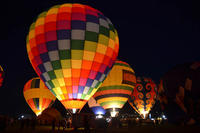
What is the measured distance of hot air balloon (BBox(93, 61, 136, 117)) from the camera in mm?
17484

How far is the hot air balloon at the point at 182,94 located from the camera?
782 cm

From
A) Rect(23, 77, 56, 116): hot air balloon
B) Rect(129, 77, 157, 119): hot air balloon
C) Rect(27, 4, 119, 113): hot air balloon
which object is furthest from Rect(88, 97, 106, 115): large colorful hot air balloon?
Rect(27, 4, 119, 113): hot air balloon

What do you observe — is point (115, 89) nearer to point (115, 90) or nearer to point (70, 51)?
point (115, 90)

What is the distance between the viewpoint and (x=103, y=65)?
13141mm

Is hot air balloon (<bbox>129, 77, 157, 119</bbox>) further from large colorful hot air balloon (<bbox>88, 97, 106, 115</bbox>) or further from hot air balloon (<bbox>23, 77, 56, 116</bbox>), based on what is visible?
hot air balloon (<bbox>23, 77, 56, 116</bbox>)

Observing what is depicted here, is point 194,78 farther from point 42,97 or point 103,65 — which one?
point 42,97

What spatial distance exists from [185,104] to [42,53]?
883 cm

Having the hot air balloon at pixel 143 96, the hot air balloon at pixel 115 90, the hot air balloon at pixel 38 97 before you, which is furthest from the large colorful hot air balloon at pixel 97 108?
the hot air balloon at pixel 38 97

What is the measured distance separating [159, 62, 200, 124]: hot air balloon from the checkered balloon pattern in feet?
26.3

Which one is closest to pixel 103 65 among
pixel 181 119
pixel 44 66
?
pixel 44 66

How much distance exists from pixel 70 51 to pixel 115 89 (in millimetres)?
7246

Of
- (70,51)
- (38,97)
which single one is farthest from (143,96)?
(70,51)

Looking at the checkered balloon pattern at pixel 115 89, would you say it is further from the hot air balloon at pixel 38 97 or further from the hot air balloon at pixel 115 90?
the hot air balloon at pixel 38 97

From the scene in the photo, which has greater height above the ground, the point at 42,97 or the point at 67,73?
the point at 67,73
